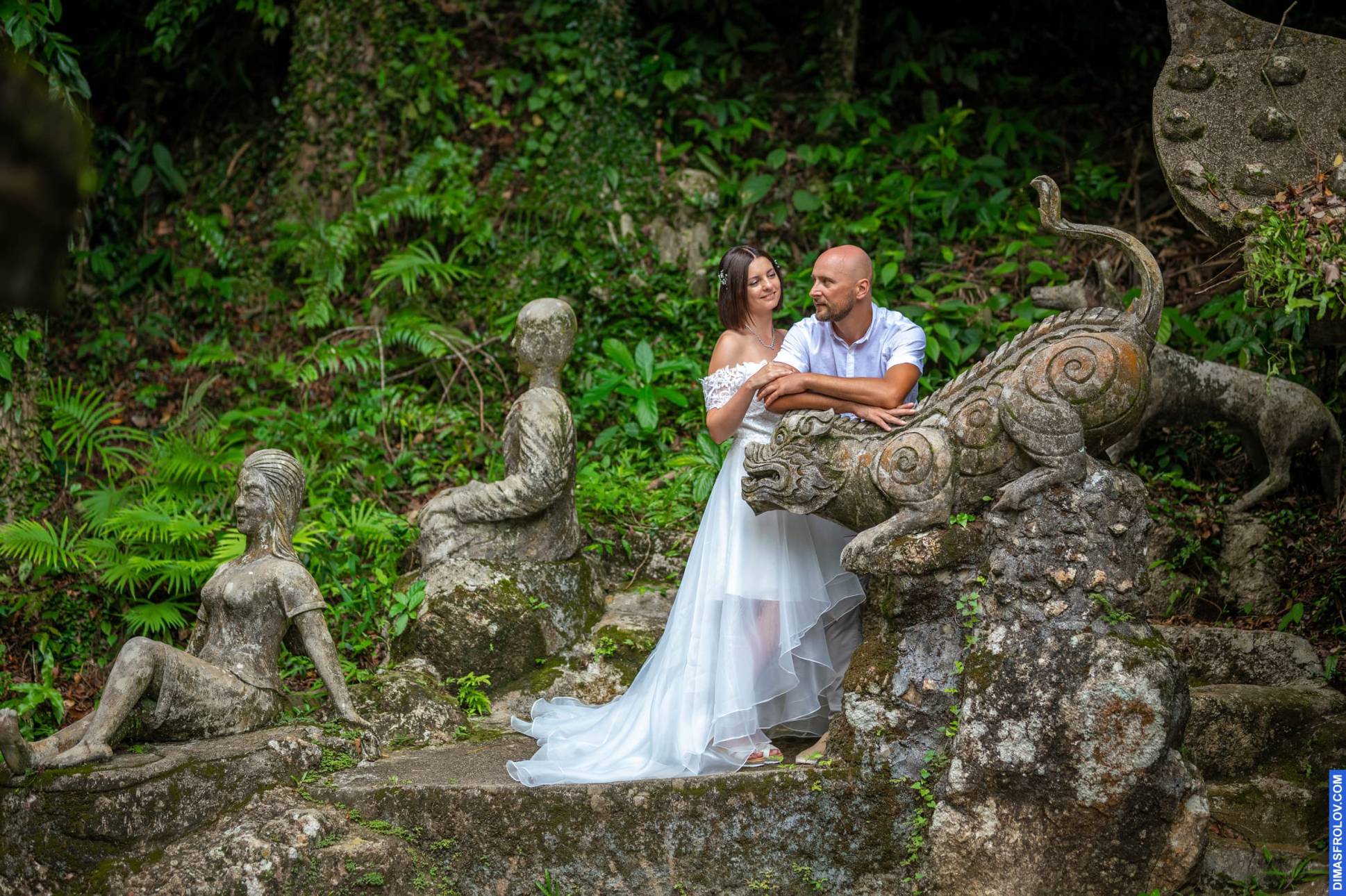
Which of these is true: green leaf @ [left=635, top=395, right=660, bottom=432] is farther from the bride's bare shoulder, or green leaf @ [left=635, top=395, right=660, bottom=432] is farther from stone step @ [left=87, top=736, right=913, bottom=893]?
stone step @ [left=87, top=736, right=913, bottom=893]

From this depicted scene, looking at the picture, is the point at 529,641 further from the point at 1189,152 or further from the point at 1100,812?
the point at 1189,152

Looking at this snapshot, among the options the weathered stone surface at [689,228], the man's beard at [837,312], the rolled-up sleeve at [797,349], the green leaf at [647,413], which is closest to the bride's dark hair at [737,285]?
the rolled-up sleeve at [797,349]

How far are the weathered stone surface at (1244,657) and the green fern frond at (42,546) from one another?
18.9ft

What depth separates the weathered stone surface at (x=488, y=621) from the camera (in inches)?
225

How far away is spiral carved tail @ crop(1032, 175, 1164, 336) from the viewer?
4375mm

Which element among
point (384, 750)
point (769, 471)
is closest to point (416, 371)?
point (384, 750)

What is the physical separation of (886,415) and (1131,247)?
109 centimetres

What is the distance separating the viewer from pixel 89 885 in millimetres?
4387

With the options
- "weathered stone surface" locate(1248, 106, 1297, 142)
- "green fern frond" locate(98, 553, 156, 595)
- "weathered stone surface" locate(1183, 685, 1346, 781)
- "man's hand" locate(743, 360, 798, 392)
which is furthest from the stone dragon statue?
"green fern frond" locate(98, 553, 156, 595)

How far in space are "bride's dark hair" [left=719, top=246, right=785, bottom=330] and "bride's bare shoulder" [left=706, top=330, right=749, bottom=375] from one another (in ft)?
0.33

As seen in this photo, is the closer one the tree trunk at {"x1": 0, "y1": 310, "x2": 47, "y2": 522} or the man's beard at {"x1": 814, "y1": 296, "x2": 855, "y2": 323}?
the man's beard at {"x1": 814, "y1": 296, "x2": 855, "y2": 323}

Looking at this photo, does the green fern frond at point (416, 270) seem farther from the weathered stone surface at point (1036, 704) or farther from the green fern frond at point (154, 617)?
the weathered stone surface at point (1036, 704)

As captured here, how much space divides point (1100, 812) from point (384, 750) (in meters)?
2.92

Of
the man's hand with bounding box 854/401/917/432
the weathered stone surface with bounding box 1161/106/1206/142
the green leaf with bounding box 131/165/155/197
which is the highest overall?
the green leaf with bounding box 131/165/155/197
